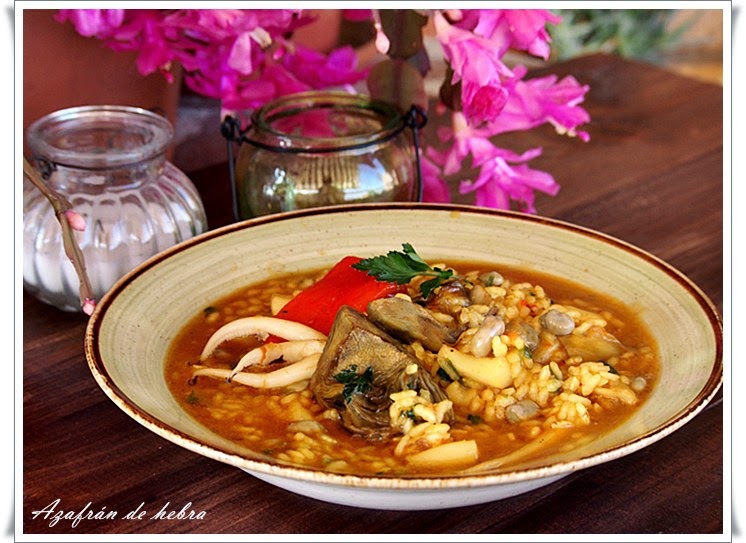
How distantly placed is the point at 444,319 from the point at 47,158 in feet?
3.58

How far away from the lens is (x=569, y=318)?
218 cm

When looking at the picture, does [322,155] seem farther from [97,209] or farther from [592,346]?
[592,346]

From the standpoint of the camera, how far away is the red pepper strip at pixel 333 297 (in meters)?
2.22

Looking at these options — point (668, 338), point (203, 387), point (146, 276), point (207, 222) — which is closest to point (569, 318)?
point (668, 338)

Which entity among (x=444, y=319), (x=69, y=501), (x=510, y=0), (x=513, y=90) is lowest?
(x=69, y=501)

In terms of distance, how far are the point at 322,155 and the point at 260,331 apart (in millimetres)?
639

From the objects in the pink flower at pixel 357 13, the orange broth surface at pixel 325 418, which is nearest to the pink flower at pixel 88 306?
the orange broth surface at pixel 325 418

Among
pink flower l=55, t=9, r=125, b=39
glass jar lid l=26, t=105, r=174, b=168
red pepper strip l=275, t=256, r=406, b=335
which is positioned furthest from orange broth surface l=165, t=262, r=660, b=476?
pink flower l=55, t=9, r=125, b=39

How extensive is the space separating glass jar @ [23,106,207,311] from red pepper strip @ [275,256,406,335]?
546 mm

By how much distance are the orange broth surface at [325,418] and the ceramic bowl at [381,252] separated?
0.11 ft

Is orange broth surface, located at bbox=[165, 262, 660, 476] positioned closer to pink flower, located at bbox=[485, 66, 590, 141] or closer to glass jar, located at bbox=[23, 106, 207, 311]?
glass jar, located at bbox=[23, 106, 207, 311]

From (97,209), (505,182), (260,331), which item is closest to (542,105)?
(505,182)

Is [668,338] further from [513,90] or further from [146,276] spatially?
[146,276]

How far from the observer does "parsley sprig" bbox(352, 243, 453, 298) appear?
222 centimetres
